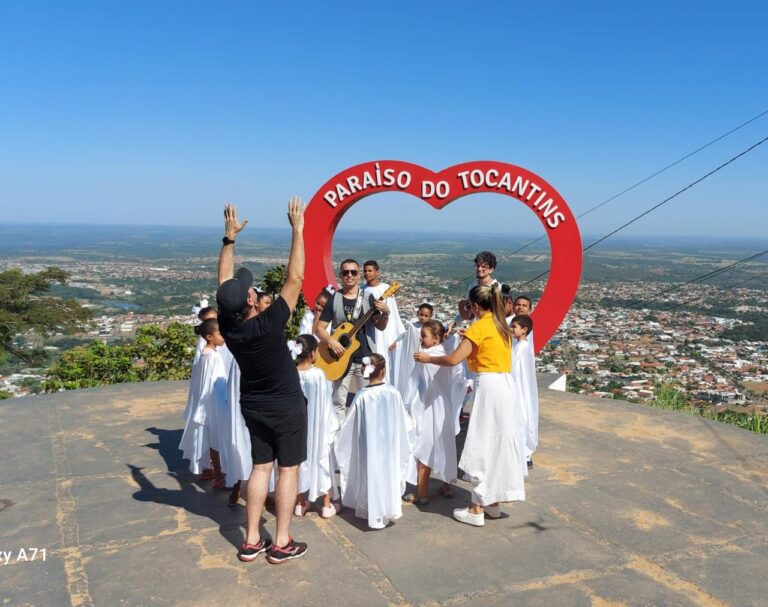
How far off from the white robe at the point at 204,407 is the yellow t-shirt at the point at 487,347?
181cm

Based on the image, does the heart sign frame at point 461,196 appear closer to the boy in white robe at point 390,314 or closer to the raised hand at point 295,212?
the boy in white robe at point 390,314

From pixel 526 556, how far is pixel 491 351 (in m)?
1.24

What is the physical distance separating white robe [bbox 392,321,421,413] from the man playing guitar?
A: 2.56 ft

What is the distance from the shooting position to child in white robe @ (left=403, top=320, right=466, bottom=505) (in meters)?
Answer: 4.64

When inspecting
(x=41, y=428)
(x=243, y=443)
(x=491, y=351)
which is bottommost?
(x=41, y=428)

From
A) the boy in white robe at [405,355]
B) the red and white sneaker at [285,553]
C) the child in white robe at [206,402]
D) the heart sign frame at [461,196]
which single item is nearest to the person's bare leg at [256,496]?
the red and white sneaker at [285,553]

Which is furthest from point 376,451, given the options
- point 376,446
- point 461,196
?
point 461,196

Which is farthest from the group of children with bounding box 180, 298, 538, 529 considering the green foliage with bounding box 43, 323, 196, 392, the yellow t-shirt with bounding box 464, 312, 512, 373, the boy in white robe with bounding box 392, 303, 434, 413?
the green foliage with bounding box 43, 323, 196, 392

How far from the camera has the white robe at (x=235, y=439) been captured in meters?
4.49

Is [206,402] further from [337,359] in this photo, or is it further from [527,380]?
[527,380]

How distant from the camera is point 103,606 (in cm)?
Answer: 326

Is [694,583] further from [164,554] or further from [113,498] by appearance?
[113,498]

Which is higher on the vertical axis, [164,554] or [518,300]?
[518,300]

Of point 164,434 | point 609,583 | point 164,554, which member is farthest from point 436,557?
point 164,434
